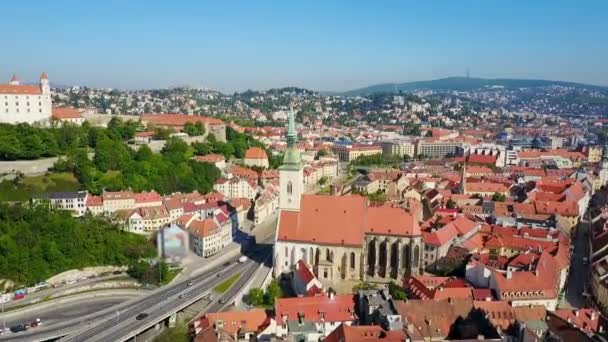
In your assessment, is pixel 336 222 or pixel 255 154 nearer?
pixel 336 222

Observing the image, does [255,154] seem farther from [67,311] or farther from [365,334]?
[365,334]

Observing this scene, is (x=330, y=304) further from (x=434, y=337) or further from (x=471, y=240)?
(x=471, y=240)

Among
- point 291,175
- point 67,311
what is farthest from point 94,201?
point 291,175

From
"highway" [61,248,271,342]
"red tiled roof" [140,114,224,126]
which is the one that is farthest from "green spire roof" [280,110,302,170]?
"red tiled roof" [140,114,224,126]

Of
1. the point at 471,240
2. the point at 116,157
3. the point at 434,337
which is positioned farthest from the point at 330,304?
the point at 116,157

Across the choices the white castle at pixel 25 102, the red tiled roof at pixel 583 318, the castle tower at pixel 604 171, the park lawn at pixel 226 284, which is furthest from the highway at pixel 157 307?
the castle tower at pixel 604 171

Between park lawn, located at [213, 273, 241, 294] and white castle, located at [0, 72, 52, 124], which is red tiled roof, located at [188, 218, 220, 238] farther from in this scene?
white castle, located at [0, 72, 52, 124]

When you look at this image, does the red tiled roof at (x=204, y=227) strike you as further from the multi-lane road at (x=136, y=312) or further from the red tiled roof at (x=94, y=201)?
the red tiled roof at (x=94, y=201)

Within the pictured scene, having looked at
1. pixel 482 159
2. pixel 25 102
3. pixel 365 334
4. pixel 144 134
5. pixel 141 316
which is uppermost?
pixel 25 102
